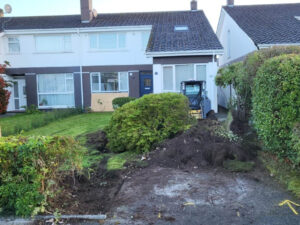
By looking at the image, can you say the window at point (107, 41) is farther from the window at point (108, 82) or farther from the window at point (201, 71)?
the window at point (201, 71)

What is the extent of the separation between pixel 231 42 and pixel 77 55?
10.4m

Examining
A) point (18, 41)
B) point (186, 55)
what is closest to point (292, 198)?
point (186, 55)

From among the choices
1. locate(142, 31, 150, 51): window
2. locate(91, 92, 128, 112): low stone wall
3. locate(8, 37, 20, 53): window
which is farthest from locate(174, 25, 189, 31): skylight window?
locate(8, 37, 20, 53): window

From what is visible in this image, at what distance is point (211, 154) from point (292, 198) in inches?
78.9

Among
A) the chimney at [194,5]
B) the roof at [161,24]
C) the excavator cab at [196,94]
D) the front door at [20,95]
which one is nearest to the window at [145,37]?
the roof at [161,24]

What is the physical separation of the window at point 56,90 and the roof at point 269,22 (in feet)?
38.9

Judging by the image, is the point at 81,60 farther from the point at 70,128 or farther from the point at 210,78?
the point at 210,78

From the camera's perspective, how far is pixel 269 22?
1669 cm

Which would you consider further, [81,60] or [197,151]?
[81,60]

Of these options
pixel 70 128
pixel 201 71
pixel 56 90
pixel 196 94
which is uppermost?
pixel 201 71

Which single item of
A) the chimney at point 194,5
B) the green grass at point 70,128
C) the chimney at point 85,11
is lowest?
the green grass at point 70,128

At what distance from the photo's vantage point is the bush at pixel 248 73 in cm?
682

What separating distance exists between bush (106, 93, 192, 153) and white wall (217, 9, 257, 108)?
22.1 ft

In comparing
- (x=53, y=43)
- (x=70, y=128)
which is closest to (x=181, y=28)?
(x=53, y=43)
